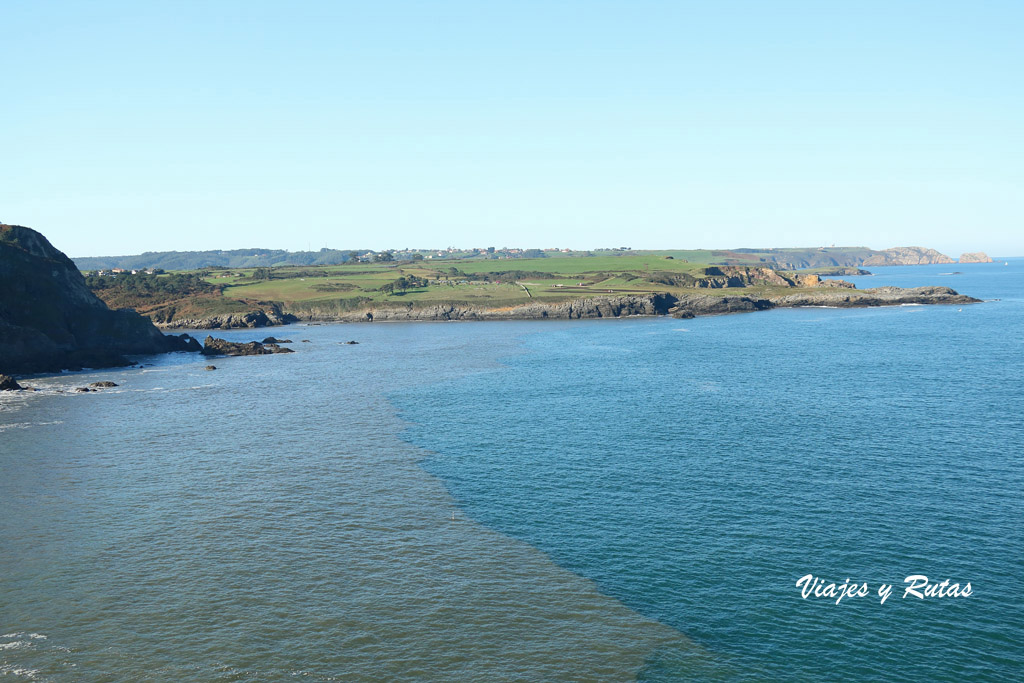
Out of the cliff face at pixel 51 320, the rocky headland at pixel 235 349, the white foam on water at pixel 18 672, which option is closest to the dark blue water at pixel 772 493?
the white foam on water at pixel 18 672

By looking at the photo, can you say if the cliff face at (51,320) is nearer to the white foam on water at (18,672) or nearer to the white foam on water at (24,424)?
the white foam on water at (24,424)

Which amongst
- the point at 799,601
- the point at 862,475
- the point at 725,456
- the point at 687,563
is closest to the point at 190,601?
the point at 687,563

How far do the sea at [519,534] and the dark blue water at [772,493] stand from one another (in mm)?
221

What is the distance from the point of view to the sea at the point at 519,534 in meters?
29.7

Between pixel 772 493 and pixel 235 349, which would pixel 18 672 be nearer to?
pixel 772 493

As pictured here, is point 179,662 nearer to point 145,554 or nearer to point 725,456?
point 145,554

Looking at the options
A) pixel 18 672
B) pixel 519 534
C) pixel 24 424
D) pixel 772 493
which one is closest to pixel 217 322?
pixel 24 424

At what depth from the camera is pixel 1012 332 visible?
137 meters

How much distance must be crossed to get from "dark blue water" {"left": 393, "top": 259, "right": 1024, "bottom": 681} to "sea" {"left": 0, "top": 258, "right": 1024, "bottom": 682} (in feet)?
0.73

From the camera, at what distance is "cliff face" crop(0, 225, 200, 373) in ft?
347

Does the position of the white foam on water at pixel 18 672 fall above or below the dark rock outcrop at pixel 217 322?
below

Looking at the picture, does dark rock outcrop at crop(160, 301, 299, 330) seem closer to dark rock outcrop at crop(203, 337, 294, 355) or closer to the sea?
dark rock outcrop at crop(203, 337, 294, 355)

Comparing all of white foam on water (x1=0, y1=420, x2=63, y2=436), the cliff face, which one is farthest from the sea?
the cliff face

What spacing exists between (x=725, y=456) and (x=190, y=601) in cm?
3960
